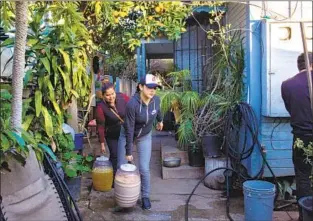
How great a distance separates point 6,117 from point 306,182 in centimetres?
297

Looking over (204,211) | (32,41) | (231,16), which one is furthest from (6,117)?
(231,16)

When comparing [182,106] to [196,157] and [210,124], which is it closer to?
[210,124]

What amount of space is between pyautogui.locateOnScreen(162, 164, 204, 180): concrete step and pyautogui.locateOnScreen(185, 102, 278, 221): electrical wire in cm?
68

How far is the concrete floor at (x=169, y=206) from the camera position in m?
4.55

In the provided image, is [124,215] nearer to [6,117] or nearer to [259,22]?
[6,117]

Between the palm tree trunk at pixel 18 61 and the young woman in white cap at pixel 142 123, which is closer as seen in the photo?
the palm tree trunk at pixel 18 61

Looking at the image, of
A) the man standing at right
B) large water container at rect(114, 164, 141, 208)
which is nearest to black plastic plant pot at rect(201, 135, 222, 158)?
large water container at rect(114, 164, 141, 208)

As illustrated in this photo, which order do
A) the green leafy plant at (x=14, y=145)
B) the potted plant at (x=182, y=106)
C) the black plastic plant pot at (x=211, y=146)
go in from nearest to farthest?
the green leafy plant at (x=14, y=145) → the black plastic plant pot at (x=211, y=146) → the potted plant at (x=182, y=106)

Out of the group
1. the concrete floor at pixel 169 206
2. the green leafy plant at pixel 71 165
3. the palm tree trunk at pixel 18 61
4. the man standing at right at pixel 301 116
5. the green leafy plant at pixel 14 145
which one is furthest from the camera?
the green leafy plant at pixel 71 165

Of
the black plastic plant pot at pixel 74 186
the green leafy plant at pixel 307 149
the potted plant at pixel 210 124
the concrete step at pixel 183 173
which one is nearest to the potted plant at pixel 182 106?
the potted plant at pixel 210 124

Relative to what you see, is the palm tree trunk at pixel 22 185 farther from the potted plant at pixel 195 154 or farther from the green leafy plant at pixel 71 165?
the potted plant at pixel 195 154

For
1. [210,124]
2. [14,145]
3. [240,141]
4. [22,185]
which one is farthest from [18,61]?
[240,141]

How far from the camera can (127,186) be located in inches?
173

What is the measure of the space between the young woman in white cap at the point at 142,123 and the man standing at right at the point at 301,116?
1453mm
